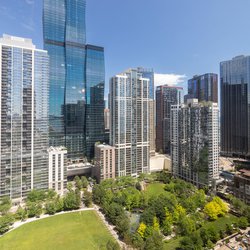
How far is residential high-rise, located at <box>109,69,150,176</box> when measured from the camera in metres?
53.6

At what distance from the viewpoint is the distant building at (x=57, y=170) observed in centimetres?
4325

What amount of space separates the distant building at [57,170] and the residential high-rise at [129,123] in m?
15.6

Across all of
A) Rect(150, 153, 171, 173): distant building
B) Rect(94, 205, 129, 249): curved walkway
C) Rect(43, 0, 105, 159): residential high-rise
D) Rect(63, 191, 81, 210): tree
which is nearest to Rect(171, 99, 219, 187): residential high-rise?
Rect(150, 153, 171, 173): distant building

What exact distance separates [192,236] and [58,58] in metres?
67.8

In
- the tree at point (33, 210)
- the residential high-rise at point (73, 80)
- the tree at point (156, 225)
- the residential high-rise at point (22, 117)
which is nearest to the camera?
the tree at point (156, 225)

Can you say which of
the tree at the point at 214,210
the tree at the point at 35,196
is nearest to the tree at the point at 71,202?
the tree at the point at 35,196

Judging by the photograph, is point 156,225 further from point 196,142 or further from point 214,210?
point 196,142

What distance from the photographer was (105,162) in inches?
2025

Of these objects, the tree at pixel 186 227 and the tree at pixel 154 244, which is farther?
the tree at pixel 186 227

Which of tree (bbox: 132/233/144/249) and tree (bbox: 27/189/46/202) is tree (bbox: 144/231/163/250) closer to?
tree (bbox: 132/233/144/249)

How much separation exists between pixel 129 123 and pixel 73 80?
102ft

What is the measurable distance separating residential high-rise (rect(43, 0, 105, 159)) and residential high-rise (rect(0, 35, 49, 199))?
81.4ft

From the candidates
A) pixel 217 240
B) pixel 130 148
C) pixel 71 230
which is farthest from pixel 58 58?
pixel 217 240

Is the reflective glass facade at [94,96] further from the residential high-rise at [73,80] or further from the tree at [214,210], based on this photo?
the tree at [214,210]
